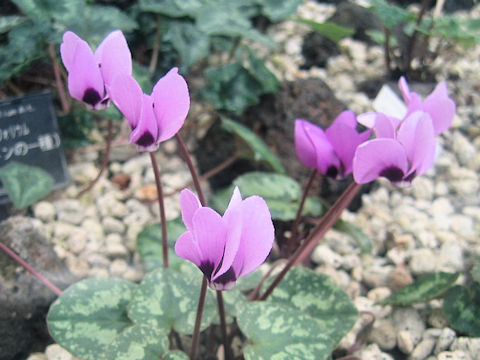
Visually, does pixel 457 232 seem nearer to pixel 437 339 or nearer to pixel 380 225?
pixel 380 225

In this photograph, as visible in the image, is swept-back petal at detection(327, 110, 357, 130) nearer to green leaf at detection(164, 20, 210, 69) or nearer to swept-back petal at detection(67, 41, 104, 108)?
swept-back petal at detection(67, 41, 104, 108)

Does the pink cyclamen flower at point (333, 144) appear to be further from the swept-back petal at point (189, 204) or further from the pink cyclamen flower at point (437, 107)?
the swept-back petal at point (189, 204)

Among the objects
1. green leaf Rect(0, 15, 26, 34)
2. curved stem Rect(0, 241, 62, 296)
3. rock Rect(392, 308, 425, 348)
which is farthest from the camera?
green leaf Rect(0, 15, 26, 34)

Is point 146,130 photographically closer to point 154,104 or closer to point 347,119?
point 154,104

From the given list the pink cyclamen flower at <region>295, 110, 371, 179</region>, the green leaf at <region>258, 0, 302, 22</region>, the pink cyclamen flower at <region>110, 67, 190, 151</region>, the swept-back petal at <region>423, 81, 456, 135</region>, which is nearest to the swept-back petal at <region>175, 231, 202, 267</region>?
the pink cyclamen flower at <region>110, 67, 190, 151</region>

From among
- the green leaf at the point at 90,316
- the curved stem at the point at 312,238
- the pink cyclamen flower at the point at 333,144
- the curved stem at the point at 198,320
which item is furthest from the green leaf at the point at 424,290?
the green leaf at the point at 90,316

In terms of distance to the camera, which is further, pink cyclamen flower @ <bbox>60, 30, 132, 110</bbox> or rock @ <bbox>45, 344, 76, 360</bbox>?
rock @ <bbox>45, 344, 76, 360</bbox>

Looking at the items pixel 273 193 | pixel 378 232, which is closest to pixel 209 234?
pixel 273 193
